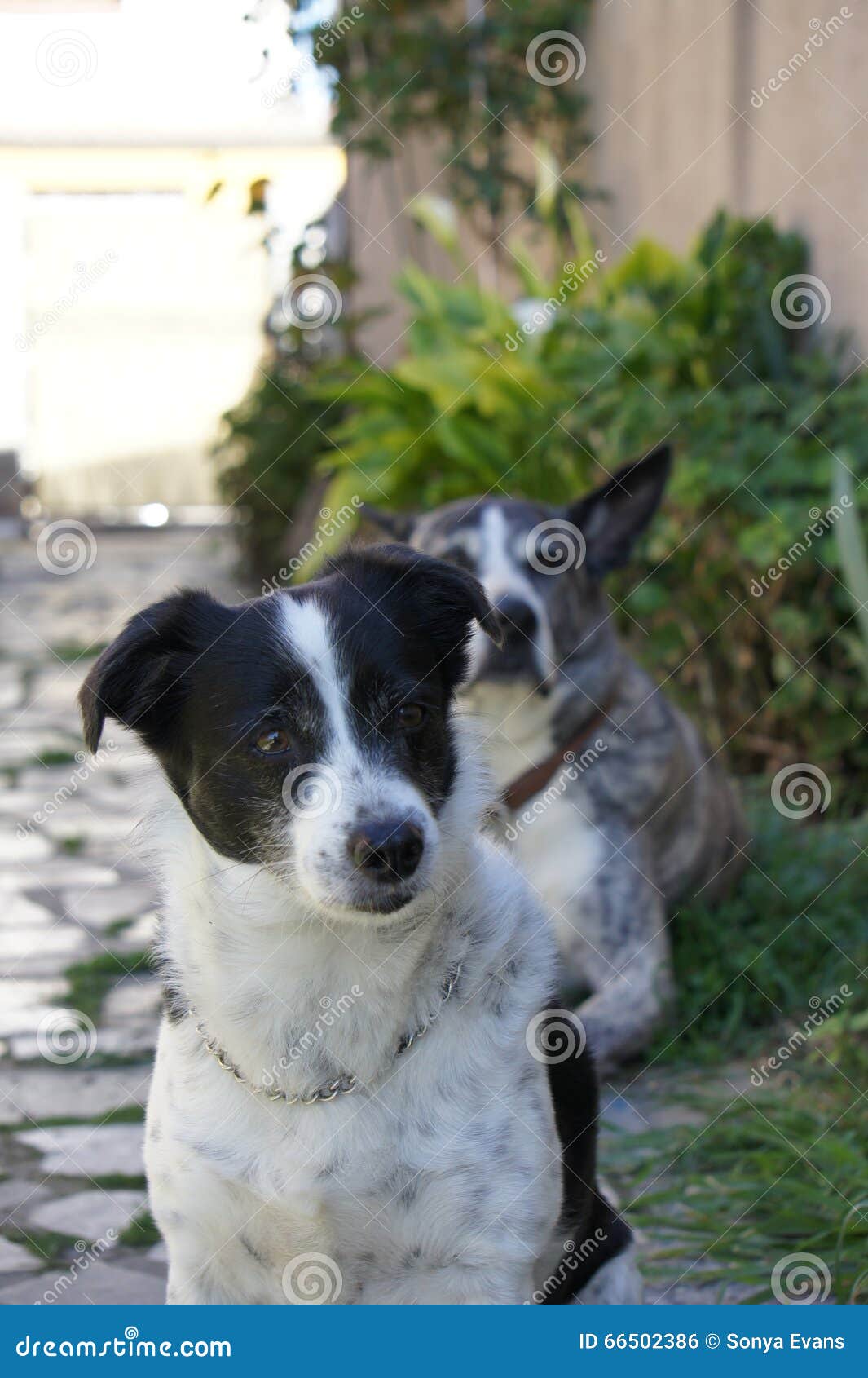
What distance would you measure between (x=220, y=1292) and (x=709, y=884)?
2339 mm

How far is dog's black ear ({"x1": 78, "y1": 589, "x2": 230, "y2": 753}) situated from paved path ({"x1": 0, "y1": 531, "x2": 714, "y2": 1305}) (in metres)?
0.13

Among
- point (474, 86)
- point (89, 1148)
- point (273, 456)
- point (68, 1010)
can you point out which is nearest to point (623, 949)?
point (89, 1148)

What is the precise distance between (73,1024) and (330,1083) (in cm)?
192

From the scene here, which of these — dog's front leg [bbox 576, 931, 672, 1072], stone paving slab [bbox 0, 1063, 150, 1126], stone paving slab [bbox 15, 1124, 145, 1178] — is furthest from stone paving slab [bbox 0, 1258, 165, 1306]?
dog's front leg [bbox 576, 931, 672, 1072]

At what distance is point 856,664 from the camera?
4871 mm

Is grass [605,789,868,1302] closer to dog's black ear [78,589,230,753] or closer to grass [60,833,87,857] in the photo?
dog's black ear [78,589,230,753]

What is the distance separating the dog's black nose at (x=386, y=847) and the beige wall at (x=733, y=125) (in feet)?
12.6

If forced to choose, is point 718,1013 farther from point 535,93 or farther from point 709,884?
point 535,93

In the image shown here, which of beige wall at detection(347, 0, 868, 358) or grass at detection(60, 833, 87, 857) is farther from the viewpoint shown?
grass at detection(60, 833, 87, 857)

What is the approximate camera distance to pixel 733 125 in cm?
617

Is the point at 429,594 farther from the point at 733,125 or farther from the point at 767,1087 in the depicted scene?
the point at 733,125

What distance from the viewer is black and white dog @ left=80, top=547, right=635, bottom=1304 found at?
1.93 metres

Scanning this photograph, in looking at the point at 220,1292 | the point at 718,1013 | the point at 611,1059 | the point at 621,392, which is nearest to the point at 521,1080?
the point at 220,1292
